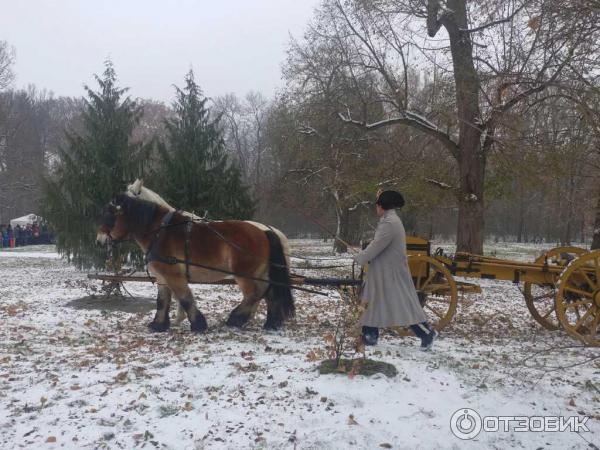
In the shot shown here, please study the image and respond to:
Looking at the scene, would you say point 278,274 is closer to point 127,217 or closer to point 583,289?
point 127,217

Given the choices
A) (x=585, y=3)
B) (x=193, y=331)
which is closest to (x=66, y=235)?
(x=193, y=331)

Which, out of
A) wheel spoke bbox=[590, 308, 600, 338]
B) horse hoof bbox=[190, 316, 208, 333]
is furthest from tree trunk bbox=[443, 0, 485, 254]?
horse hoof bbox=[190, 316, 208, 333]

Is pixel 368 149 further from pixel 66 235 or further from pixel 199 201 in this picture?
pixel 66 235

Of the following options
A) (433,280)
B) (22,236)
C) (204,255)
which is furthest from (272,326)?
(22,236)

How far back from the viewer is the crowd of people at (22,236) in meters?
32.4

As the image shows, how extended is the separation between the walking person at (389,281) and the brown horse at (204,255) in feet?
5.26

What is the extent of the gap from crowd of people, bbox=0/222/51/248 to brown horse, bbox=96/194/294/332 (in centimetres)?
2813

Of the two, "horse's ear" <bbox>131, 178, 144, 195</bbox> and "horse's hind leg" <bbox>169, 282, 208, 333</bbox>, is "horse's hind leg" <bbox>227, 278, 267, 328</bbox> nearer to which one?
"horse's hind leg" <bbox>169, 282, 208, 333</bbox>

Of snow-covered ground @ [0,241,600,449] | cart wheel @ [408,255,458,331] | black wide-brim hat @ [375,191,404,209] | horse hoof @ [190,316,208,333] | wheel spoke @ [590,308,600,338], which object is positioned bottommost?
snow-covered ground @ [0,241,600,449]

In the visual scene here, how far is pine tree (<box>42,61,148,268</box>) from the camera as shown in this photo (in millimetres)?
12008

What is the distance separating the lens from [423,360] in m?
5.56

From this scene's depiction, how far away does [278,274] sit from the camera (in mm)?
7113

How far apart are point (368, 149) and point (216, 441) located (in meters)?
17.1

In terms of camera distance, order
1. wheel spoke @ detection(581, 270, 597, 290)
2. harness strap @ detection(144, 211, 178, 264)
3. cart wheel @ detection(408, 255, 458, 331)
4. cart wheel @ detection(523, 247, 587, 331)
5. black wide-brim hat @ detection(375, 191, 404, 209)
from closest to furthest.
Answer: black wide-brim hat @ detection(375, 191, 404, 209)
wheel spoke @ detection(581, 270, 597, 290)
cart wheel @ detection(408, 255, 458, 331)
harness strap @ detection(144, 211, 178, 264)
cart wheel @ detection(523, 247, 587, 331)
